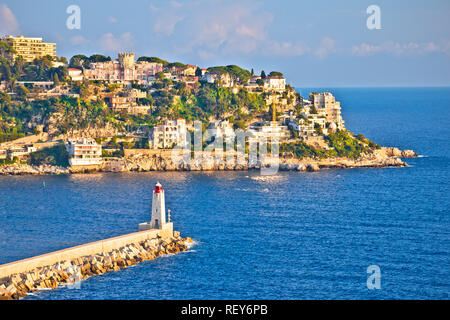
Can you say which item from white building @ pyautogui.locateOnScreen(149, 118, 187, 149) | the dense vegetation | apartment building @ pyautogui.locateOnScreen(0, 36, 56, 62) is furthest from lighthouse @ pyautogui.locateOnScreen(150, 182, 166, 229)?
apartment building @ pyautogui.locateOnScreen(0, 36, 56, 62)

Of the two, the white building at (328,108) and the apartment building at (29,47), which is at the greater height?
the apartment building at (29,47)

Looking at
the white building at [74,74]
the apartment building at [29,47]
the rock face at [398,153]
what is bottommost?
the rock face at [398,153]

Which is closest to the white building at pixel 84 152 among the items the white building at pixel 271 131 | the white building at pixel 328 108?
the white building at pixel 271 131

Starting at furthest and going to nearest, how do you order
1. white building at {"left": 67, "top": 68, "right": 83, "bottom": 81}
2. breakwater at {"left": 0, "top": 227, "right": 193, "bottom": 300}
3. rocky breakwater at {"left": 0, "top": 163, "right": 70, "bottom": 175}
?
1. white building at {"left": 67, "top": 68, "right": 83, "bottom": 81}
2. rocky breakwater at {"left": 0, "top": 163, "right": 70, "bottom": 175}
3. breakwater at {"left": 0, "top": 227, "right": 193, "bottom": 300}

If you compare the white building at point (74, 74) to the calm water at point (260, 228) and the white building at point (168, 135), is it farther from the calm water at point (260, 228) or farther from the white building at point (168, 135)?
the calm water at point (260, 228)

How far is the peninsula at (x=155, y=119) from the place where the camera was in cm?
7544

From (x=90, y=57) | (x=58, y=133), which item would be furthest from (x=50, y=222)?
(x=90, y=57)

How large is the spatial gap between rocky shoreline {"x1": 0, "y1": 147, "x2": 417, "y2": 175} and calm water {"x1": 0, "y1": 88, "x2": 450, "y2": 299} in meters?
2.60

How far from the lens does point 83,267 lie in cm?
3766

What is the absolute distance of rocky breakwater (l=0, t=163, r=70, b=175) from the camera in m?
72.1

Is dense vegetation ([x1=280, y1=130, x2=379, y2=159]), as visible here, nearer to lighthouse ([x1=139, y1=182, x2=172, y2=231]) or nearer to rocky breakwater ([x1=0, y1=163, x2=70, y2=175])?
rocky breakwater ([x1=0, y1=163, x2=70, y2=175])

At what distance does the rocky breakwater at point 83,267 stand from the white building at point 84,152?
32.0 meters

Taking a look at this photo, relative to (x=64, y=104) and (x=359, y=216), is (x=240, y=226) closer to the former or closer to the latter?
(x=359, y=216)

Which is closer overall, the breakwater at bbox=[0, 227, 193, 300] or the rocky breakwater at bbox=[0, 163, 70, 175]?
the breakwater at bbox=[0, 227, 193, 300]
